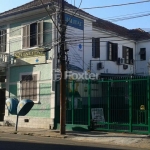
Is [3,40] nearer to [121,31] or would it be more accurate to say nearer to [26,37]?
[26,37]

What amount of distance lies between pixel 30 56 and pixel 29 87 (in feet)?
6.51

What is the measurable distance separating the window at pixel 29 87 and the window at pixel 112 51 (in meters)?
6.62

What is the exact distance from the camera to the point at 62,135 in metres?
15.2

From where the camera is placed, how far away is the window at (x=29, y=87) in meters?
19.5

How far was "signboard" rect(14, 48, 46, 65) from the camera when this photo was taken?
1918cm

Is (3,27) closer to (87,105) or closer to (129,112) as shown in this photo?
(87,105)

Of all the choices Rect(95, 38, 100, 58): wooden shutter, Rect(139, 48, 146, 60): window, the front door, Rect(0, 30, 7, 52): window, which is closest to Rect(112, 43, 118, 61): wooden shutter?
Rect(95, 38, 100, 58): wooden shutter

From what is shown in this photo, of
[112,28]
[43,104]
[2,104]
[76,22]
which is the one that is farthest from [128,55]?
[2,104]

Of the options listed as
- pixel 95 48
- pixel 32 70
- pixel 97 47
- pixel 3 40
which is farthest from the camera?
pixel 97 47

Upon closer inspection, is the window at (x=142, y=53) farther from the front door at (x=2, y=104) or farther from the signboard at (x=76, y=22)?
the front door at (x=2, y=104)

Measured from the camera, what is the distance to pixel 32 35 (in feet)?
65.8

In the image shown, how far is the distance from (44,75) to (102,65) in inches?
200

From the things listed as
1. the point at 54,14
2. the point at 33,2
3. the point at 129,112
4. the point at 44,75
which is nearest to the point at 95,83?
the point at 129,112

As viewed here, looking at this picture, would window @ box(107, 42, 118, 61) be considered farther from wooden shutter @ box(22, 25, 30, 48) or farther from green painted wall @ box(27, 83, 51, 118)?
green painted wall @ box(27, 83, 51, 118)
